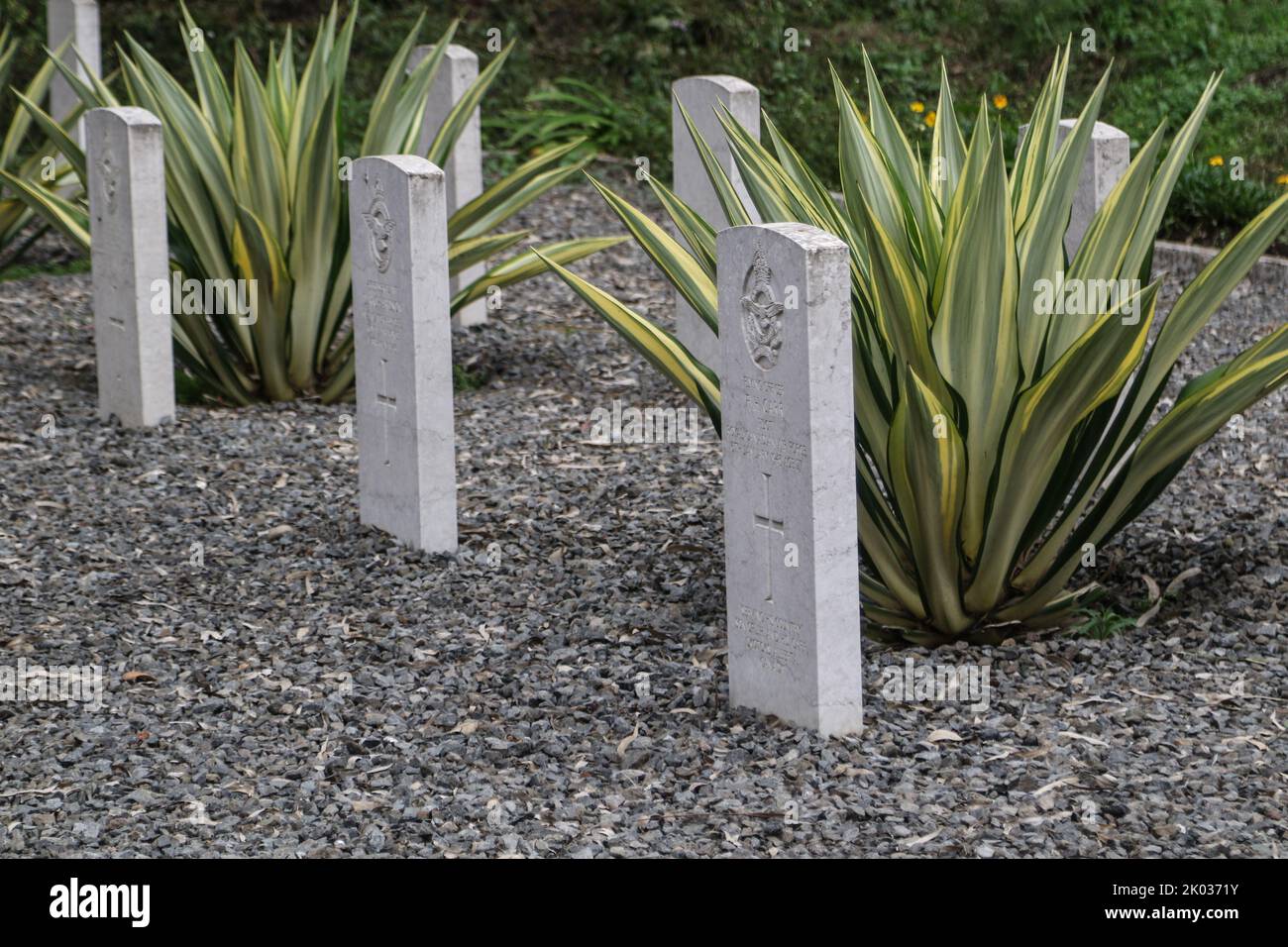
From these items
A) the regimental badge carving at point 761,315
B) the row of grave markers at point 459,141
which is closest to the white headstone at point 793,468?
the regimental badge carving at point 761,315

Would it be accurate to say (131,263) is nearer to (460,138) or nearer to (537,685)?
(460,138)

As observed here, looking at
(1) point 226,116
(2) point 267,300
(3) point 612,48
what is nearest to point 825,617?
(2) point 267,300

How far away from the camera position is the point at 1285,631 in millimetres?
4180

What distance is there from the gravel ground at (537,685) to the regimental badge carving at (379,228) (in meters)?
0.89

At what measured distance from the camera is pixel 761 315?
371 centimetres

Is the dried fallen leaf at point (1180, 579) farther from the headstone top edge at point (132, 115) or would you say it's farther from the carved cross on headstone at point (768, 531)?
the headstone top edge at point (132, 115)

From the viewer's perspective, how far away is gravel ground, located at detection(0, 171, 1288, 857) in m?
3.39

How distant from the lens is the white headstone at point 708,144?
6.51 m

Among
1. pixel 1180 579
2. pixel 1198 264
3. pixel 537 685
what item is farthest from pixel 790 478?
pixel 1198 264

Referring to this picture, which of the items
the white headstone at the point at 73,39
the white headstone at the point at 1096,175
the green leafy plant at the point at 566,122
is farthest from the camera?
the green leafy plant at the point at 566,122

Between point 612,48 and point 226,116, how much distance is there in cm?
518

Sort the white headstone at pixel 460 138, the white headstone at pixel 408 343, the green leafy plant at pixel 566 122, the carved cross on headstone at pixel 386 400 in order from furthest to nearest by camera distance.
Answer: the green leafy plant at pixel 566 122, the white headstone at pixel 460 138, the carved cross on headstone at pixel 386 400, the white headstone at pixel 408 343

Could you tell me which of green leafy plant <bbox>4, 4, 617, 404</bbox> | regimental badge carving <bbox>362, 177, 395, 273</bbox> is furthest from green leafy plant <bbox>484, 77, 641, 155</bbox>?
regimental badge carving <bbox>362, 177, 395, 273</bbox>

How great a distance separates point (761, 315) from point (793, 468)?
35cm
